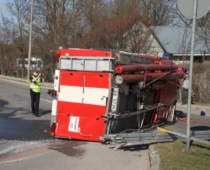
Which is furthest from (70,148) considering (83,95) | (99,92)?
(99,92)

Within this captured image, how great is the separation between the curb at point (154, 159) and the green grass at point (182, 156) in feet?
0.23

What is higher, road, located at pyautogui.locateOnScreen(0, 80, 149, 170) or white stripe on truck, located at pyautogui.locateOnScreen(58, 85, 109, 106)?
white stripe on truck, located at pyautogui.locateOnScreen(58, 85, 109, 106)

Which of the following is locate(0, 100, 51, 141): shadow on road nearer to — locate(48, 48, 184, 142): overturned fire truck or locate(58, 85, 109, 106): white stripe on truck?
locate(48, 48, 184, 142): overturned fire truck

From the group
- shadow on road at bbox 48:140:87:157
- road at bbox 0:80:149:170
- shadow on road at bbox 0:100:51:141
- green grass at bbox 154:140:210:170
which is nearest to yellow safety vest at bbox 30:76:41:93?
shadow on road at bbox 0:100:51:141

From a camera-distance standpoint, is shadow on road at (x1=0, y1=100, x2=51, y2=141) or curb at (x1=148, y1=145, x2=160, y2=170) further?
shadow on road at (x1=0, y1=100, x2=51, y2=141)

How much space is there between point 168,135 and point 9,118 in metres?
6.26

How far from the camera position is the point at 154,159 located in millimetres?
7504

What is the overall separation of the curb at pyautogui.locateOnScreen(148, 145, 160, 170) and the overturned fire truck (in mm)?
1242

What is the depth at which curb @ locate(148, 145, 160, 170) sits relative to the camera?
23.1ft

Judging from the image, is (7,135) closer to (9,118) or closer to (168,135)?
(9,118)

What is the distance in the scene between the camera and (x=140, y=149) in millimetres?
8812

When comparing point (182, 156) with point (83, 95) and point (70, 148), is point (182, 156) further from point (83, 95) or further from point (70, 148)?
point (83, 95)

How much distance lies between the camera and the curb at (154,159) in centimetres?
706

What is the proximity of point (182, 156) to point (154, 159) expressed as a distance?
0.55 metres
